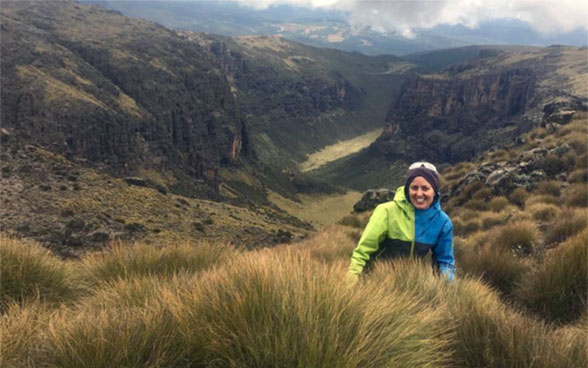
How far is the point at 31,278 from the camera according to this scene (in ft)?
16.1

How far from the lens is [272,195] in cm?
9719

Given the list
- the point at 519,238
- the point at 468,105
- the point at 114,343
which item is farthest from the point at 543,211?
the point at 468,105

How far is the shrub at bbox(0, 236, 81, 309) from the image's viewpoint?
459cm

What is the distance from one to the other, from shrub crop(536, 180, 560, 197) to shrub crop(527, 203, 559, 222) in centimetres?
251

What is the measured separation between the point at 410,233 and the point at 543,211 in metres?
8.48

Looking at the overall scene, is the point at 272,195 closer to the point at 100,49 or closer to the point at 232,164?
the point at 232,164

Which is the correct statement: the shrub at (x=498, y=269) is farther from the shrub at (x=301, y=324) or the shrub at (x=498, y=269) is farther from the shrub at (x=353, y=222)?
the shrub at (x=353, y=222)

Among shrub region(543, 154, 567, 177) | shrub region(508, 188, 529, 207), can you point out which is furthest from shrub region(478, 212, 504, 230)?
shrub region(543, 154, 567, 177)

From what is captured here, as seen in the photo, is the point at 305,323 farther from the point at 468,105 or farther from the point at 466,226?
the point at 468,105

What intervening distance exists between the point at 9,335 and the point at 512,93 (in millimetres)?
153165

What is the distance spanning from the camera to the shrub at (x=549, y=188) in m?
13.6

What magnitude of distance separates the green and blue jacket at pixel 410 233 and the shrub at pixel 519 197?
11.6 meters

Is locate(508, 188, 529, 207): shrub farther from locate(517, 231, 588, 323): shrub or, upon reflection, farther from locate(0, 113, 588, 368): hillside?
locate(0, 113, 588, 368): hillside

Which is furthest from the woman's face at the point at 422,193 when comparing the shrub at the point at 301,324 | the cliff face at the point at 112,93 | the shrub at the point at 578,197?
the cliff face at the point at 112,93
